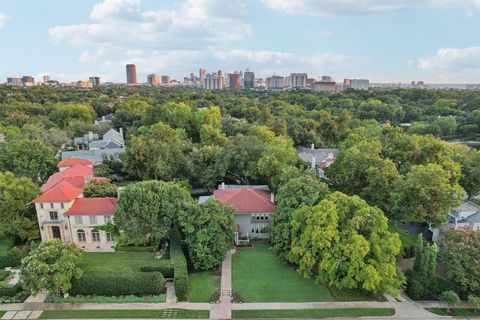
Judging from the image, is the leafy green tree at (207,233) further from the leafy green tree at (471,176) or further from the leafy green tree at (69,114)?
the leafy green tree at (69,114)

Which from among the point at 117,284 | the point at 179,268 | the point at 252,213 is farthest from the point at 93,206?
the point at 252,213

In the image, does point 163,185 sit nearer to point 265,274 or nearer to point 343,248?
point 265,274

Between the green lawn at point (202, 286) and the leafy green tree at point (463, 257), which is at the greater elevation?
the leafy green tree at point (463, 257)

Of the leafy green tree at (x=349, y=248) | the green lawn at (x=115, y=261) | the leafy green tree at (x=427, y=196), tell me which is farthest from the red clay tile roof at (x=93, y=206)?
the leafy green tree at (x=427, y=196)

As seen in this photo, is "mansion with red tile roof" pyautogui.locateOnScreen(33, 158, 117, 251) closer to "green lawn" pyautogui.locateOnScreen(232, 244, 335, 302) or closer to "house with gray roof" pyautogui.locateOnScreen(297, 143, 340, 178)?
"green lawn" pyautogui.locateOnScreen(232, 244, 335, 302)

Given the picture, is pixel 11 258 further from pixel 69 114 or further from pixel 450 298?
pixel 69 114

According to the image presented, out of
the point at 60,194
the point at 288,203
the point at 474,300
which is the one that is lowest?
the point at 474,300

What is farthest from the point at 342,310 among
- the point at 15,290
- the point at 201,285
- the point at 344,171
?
the point at 15,290
